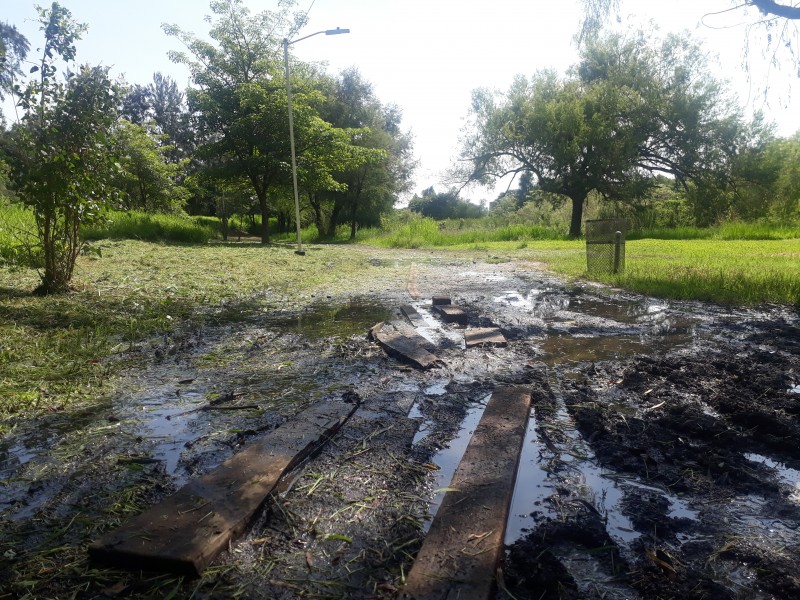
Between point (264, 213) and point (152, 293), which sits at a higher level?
point (264, 213)

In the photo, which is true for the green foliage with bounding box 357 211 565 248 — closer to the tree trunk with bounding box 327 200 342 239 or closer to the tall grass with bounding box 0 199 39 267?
the tree trunk with bounding box 327 200 342 239

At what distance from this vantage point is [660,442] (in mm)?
2381

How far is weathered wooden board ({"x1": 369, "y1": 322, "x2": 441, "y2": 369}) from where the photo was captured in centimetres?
371

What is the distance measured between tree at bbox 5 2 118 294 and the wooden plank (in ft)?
17.9

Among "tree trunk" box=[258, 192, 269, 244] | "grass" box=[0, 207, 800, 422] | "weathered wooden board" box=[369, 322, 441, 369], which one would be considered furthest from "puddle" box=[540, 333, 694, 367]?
"tree trunk" box=[258, 192, 269, 244]

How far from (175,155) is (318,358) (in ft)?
185

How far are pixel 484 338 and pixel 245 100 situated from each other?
18353 millimetres

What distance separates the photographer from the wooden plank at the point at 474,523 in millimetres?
1387

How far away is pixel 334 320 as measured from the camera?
18.2 feet

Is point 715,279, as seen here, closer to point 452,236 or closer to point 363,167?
point 452,236

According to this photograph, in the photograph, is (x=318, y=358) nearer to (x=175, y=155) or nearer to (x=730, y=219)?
(x=730, y=219)

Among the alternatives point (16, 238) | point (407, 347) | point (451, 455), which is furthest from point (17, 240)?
point (451, 455)

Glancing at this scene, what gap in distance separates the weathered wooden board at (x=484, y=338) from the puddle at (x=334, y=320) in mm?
1052

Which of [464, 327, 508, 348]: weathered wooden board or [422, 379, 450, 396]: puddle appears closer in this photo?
[422, 379, 450, 396]: puddle
